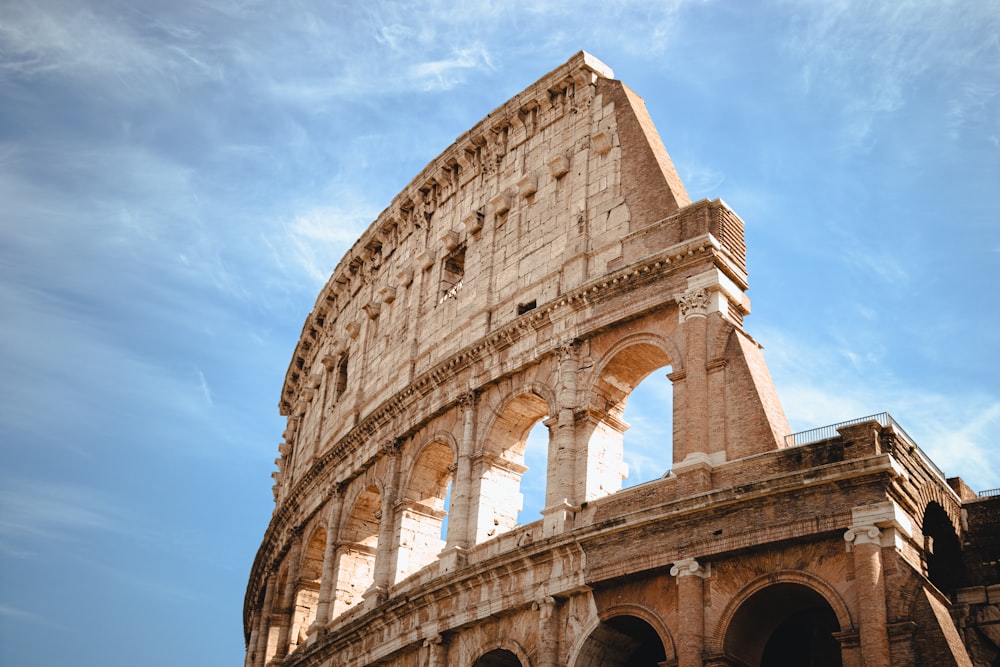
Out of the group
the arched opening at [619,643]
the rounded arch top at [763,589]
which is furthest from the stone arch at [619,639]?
the rounded arch top at [763,589]

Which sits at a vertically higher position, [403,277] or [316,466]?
[403,277]

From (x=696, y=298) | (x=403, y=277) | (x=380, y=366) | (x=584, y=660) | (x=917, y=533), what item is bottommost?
(x=584, y=660)

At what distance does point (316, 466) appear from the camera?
2997cm

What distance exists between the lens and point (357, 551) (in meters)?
27.6

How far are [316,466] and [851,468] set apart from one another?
16.0 metres

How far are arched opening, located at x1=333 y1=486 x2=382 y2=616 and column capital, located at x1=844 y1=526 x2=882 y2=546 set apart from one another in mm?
12456

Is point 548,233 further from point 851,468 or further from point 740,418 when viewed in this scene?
point 851,468

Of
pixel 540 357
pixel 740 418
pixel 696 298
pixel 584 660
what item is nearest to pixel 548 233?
pixel 540 357

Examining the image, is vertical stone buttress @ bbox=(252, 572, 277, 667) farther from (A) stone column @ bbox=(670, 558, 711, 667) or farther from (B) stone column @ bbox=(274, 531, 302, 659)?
(A) stone column @ bbox=(670, 558, 711, 667)

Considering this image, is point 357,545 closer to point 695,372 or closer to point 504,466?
point 504,466

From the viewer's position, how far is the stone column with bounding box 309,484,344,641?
2672cm

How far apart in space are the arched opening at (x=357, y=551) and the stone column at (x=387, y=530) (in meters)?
1.20

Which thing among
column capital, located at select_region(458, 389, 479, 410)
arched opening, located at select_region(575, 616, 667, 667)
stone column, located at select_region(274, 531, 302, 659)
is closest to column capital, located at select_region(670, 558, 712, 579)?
arched opening, located at select_region(575, 616, 667, 667)

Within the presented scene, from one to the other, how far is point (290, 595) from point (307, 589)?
431 millimetres
